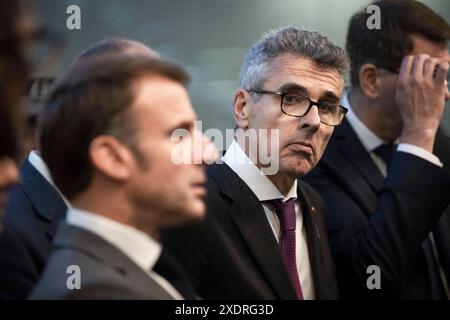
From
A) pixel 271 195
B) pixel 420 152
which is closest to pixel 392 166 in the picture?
pixel 420 152

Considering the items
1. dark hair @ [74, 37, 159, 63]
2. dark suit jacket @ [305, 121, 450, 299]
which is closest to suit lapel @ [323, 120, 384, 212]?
Answer: dark suit jacket @ [305, 121, 450, 299]

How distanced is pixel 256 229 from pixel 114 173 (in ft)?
1.74

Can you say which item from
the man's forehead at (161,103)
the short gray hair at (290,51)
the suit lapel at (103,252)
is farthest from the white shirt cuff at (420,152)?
the suit lapel at (103,252)

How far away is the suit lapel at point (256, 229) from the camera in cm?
148

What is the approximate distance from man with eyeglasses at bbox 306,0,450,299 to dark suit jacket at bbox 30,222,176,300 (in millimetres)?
766

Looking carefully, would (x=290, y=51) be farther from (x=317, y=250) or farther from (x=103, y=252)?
(x=103, y=252)

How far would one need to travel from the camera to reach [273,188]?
1607 millimetres

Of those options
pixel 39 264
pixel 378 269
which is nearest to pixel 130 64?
pixel 39 264

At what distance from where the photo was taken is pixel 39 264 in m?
1.36

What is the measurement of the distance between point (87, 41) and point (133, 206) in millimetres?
924

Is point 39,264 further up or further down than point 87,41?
further down

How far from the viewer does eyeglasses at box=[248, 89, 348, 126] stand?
5.35 feet

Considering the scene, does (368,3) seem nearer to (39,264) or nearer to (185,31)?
(185,31)

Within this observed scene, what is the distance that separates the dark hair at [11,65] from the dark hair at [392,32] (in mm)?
1294
